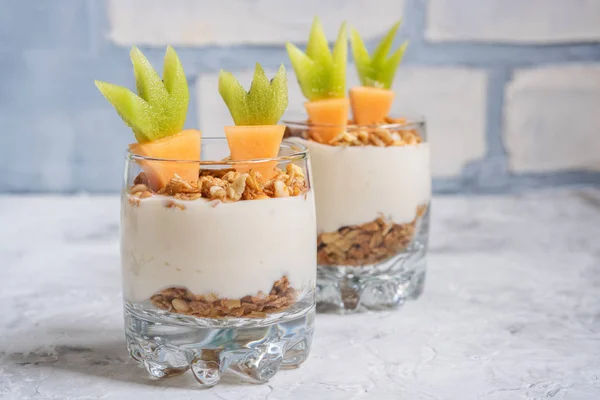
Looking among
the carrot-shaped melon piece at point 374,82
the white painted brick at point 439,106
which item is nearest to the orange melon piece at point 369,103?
the carrot-shaped melon piece at point 374,82

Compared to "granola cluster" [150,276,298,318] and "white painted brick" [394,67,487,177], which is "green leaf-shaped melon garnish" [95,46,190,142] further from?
"white painted brick" [394,67,487,177]

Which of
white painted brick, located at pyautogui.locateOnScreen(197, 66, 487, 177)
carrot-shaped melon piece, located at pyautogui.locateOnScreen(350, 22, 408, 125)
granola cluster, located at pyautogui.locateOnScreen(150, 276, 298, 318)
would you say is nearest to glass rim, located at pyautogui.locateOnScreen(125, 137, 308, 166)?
granola cluster, located at pyautogui.locateOnScreen(150, 276, 298, 318)

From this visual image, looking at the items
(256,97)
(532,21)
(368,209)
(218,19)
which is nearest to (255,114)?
(256,97)

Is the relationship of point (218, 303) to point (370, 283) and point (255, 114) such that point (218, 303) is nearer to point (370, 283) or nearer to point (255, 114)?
point (255, 114)

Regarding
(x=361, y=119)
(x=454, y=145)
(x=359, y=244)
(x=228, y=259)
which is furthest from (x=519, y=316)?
(x=454, y=145)

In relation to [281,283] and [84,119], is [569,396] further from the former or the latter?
[84,119]

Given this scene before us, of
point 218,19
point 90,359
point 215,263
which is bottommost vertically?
Result: point 90,359
